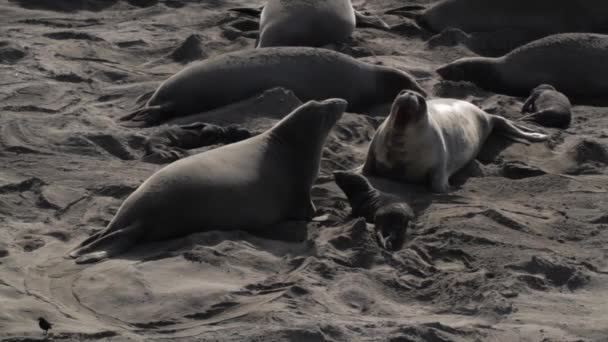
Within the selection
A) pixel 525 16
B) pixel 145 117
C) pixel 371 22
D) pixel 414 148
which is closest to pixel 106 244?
pixel 414 148

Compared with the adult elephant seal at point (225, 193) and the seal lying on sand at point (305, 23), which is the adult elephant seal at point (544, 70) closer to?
the seal lying on sand at point (305, 23)

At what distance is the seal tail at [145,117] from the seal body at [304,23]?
1.64 m

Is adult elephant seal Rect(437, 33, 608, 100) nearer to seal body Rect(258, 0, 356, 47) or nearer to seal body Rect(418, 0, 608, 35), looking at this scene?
seal body Rect(258, 0, 356, 47)

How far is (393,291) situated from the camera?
416cm

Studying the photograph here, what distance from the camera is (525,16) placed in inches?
357

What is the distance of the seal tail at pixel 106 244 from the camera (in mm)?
4312

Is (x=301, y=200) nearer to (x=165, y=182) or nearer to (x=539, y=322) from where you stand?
(x=165, y=182)

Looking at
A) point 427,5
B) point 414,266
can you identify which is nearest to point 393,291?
point 414,266

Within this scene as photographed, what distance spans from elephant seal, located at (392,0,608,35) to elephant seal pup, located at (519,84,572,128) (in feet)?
5.72

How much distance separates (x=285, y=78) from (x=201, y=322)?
3429 mm

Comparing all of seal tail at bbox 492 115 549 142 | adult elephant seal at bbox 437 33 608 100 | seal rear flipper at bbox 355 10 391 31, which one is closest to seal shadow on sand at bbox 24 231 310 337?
seal tail at bbox 492 115 549 142

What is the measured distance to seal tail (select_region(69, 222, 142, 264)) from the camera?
4312 millimetres

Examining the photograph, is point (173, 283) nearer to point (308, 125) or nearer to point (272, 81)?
point (308, 125)

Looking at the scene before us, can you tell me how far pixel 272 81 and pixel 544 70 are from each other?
2033mm
